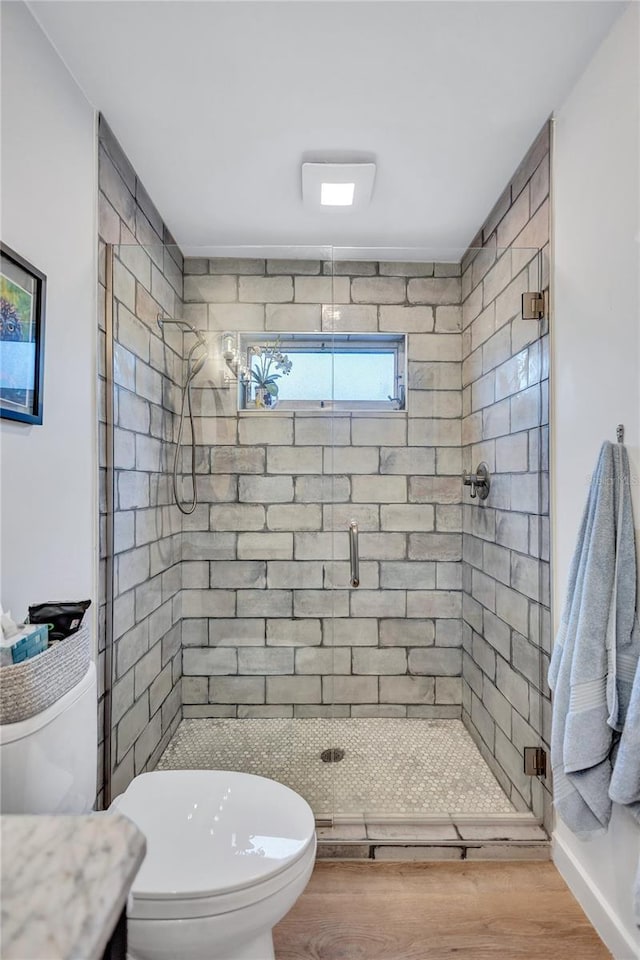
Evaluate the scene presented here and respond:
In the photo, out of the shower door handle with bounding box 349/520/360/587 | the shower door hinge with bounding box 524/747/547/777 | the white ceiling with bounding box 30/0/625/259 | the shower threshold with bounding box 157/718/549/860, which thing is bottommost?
the shower threshold with bounding box 157/718/549/860

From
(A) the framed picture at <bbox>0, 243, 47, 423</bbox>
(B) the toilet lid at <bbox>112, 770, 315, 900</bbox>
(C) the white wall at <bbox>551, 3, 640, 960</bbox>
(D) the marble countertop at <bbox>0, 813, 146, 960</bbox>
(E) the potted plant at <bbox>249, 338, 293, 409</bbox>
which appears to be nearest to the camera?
(D) the marble countertop at <bbox>0, 813, 146, 960</bbox>

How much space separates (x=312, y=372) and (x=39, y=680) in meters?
1.48

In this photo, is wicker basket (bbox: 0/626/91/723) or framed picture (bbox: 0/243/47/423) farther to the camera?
framed picture (bbox: 0/243/47/423)

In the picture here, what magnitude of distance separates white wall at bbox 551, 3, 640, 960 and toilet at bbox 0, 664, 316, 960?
0.89 meters

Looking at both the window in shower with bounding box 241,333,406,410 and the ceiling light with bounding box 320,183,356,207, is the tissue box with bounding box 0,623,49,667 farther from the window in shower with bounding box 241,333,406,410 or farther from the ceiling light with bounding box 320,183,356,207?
the ceiling light with bounding box 320,183,356,207

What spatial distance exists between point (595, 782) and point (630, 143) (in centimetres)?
166

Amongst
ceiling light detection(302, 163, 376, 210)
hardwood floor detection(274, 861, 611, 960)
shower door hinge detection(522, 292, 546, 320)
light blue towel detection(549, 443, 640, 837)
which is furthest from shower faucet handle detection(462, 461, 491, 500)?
hardwood floor detection(274, 861, 611, 960)

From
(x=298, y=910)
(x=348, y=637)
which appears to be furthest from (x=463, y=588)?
(x=298, y=910)

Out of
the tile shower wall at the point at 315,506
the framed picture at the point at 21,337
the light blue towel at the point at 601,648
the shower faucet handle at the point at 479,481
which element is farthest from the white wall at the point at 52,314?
the shower faucet handle at the point at 479,481

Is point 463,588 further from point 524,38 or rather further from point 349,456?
point 524,38

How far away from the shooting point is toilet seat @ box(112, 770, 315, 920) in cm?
99

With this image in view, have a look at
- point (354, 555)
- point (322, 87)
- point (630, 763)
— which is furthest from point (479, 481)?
point (322, 87)

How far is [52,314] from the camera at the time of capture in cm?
137

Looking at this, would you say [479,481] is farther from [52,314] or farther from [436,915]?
[52,314]
